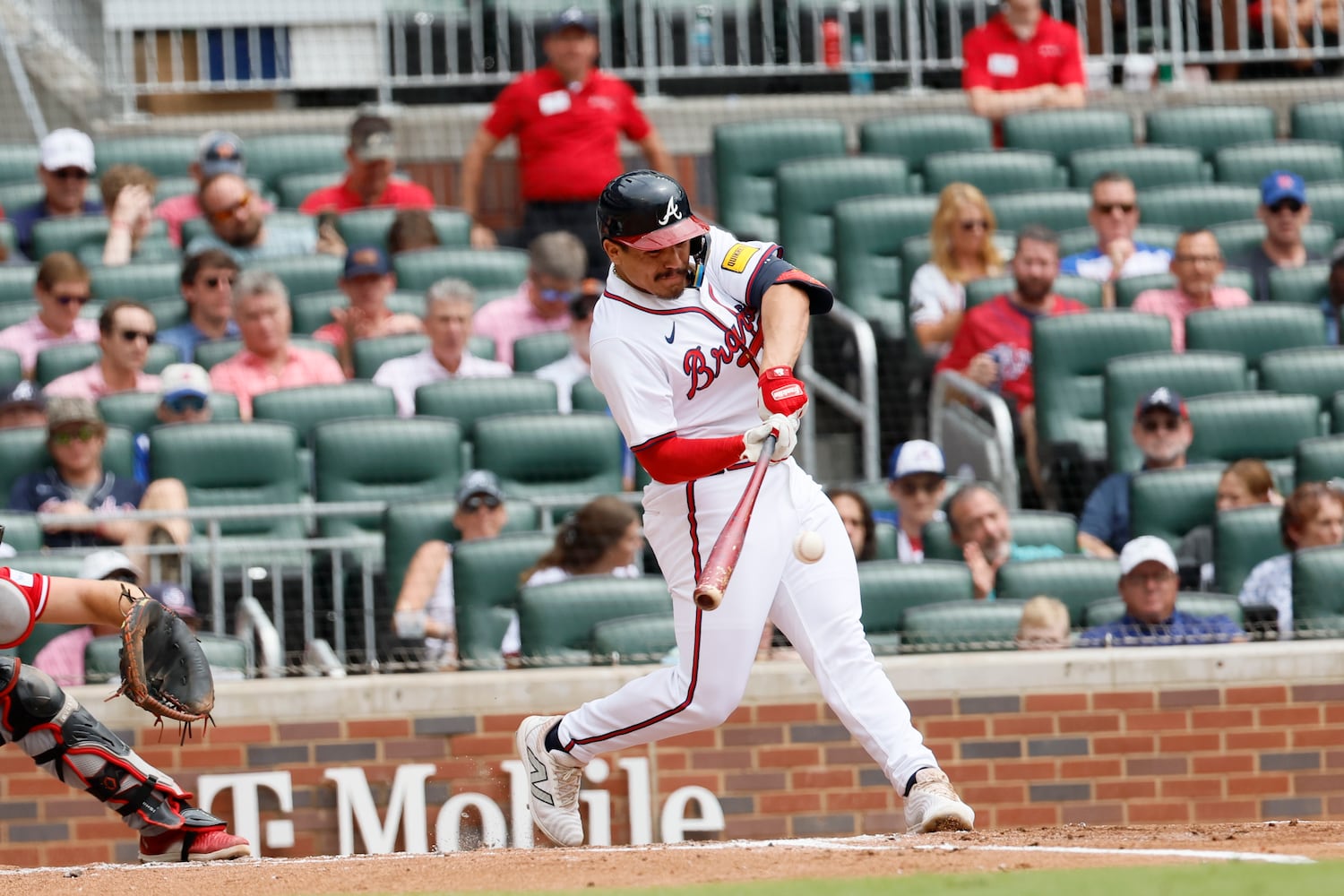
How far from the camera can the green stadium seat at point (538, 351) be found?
27.0ft

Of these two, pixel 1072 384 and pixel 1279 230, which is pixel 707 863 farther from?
pixel 1279 230

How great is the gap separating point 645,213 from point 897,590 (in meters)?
2.45

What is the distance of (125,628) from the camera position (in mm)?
4402

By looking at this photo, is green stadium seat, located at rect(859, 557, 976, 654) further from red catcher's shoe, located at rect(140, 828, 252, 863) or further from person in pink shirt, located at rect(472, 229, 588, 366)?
red catcher's shoe, located at rect(140, 828, 252, 863)

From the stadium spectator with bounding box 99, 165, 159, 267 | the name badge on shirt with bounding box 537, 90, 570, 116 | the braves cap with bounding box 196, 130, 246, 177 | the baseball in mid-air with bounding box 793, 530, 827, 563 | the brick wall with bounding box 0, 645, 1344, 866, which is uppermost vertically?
the name badge on shirt with bounding box 537, 90, 570, 116

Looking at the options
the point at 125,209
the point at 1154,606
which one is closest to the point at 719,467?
the point at 1154,606

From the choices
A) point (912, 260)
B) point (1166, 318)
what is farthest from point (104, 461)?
point (1166, 318)

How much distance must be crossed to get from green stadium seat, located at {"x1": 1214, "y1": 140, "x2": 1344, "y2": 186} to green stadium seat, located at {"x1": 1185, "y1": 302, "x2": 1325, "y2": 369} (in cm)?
192

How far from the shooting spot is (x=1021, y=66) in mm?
10477

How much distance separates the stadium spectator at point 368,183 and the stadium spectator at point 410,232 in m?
0.42

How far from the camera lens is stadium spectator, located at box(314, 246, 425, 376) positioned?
809 cm

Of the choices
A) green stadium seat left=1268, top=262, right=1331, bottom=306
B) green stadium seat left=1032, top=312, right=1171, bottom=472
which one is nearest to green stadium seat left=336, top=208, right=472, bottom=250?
green stadium seat left=1032, top=312, right=1171, bottom=472

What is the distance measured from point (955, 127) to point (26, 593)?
22.3 ft

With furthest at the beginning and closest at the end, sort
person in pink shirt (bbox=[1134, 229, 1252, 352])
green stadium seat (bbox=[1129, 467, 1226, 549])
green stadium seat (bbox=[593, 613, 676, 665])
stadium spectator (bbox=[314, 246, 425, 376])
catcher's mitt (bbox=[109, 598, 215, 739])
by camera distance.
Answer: person in pink shirt (bbox=[1134, 229, 1252, 352]) < stadium spectator (bbox=[314, 246, 425, 376]) < green stadium seat (bbox=[1129, 467, 1226, 549]) < green stadium seat (bbox=[593, 613, 676, 665]) < catcher's mitt (bbox=[109, 598, 215, 739])
